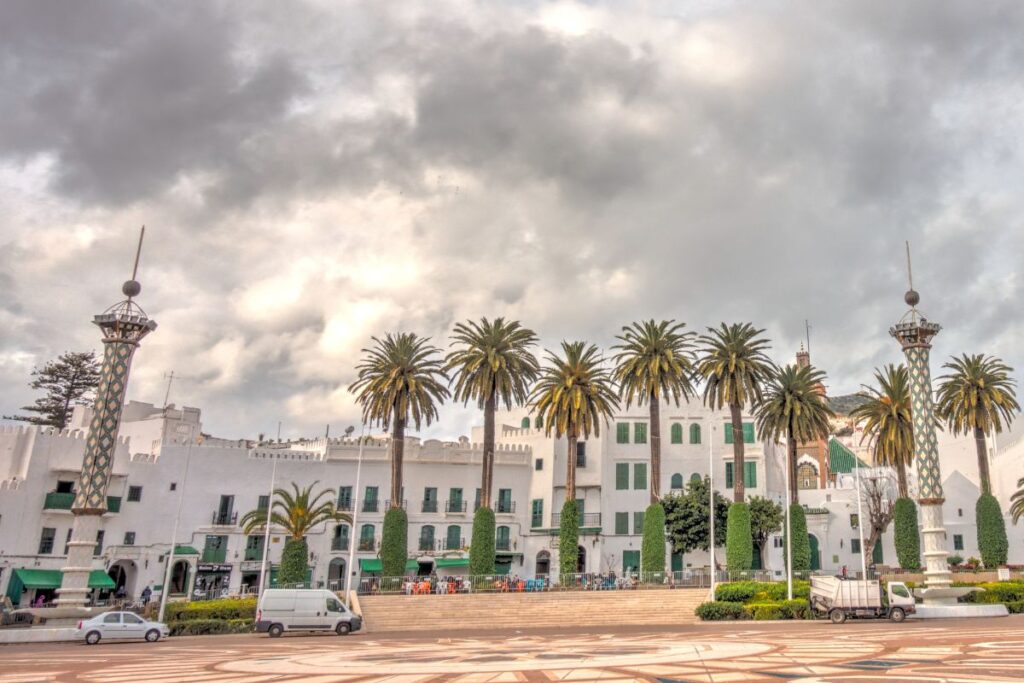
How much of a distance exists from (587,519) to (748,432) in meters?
14.5

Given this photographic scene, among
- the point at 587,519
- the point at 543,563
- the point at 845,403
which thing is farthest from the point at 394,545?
the point at 845,403

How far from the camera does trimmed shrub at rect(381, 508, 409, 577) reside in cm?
4678

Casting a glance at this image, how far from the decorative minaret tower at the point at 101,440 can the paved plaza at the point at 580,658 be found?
203 inches

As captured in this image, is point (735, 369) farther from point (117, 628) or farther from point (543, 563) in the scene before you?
point (117, 628)

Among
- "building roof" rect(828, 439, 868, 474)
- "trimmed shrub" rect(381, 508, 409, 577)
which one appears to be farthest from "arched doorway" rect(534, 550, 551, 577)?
"building roof" rect(828, 439, 868, 474)

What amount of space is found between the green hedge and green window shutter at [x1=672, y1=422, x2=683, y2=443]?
123 feet

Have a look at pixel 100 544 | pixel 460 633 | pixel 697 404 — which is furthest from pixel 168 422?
pixel 697 404

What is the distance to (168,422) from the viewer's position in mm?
57531

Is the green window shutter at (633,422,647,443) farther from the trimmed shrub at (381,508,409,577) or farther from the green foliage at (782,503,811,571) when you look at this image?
the trimmed shrub at (381,508,409,577)

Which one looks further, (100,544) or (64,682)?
(100,544)

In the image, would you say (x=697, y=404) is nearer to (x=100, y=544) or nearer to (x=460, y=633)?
(x=460, y=633)

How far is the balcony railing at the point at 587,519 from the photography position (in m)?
60.6

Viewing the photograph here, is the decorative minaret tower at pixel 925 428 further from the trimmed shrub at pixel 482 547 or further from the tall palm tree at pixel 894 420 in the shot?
the trimmed shrub at pixel 482 547

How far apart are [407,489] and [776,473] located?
29.0 metres
